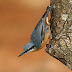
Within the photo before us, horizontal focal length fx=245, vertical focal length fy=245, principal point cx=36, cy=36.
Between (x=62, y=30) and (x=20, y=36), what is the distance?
140 inches

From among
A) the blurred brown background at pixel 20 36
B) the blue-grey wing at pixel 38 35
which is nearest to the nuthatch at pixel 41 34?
the blue-grey wing at pixel 38 35

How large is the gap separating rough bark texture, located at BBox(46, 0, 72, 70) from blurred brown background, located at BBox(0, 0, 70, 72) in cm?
295

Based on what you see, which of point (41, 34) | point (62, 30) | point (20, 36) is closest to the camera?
point (62, 30)

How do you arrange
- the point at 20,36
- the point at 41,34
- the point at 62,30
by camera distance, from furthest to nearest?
the point at 20,36
the point at 41,34
the point at 62,30

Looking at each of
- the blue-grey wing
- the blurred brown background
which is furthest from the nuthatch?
the blurred brown background

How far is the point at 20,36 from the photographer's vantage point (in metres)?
6.94

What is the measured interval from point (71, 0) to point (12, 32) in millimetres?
3923

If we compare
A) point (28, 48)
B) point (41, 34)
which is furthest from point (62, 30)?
point (28, 48)

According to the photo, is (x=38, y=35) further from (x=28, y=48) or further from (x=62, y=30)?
(x=62, y=30)

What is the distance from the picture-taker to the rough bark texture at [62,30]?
339 cm

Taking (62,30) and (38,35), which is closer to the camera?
(62,30)

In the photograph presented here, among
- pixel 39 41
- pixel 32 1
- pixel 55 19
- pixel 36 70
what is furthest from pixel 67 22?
pixel 32 1

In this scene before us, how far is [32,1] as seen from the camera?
7477mm

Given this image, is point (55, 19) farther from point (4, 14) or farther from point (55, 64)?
point (4, 14)
